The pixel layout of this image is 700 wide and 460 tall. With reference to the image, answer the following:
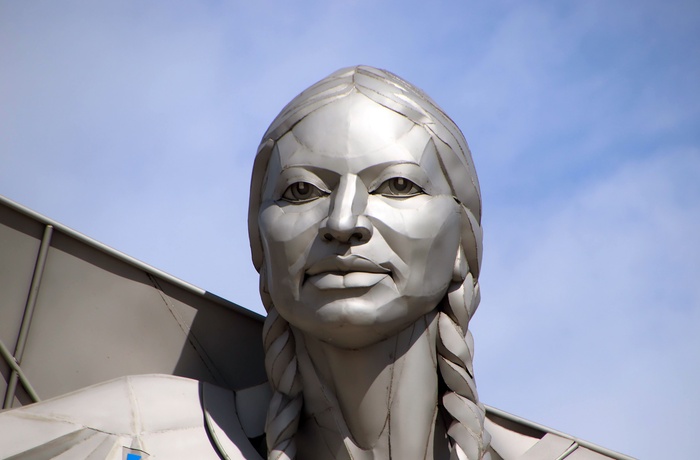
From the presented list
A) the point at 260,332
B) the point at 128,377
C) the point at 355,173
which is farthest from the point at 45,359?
the point at 355,173

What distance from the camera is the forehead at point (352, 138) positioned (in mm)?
7762

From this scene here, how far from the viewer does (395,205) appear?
303 inches

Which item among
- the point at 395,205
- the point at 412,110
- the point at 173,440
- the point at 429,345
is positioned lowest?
the point at 173,440

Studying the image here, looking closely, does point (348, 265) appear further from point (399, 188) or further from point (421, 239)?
point (399, 188)

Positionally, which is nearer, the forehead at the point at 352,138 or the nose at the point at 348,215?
the nose at the point at 348,215

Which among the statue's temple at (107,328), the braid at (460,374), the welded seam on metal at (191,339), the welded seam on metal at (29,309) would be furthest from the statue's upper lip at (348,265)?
the welded seam on metal at (29,309)

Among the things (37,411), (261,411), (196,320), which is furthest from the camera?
(196,320)

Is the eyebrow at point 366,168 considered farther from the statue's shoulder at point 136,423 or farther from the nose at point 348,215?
the statue's shoulder at point 136,423

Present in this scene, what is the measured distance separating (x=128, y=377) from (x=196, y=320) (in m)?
0.96

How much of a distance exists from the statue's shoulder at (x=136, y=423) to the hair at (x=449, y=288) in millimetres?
309

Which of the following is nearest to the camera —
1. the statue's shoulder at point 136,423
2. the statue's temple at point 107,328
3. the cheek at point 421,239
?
the statue's shoulder at point 136,423

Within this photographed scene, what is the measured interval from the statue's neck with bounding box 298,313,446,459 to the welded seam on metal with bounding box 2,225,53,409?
6.38ft

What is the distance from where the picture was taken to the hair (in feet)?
25.7

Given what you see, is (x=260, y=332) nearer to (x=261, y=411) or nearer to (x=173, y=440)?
(x=261, y=411)
